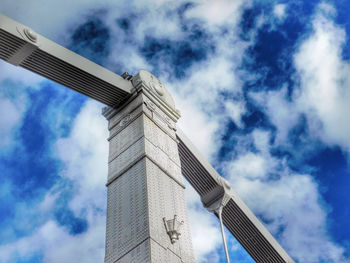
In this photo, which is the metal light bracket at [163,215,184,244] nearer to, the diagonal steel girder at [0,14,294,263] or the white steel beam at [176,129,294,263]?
the diagonal steel girder at [0,14,294,263]

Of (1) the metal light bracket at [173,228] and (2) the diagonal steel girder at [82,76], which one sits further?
(2) the diagonal steel girder at [82,76]

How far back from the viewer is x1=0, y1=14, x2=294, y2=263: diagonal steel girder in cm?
1762

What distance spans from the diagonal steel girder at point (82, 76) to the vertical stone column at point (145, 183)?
121cm

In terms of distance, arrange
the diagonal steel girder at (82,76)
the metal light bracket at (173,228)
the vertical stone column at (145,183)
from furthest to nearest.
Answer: the diagonal steel girder at (82,76)
the metal light bracket at (173,228)
the vertical stone column at (145,183)

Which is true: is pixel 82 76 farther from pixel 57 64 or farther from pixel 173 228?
pixel 173 228

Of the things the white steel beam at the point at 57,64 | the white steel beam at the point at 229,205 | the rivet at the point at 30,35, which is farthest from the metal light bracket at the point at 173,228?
the white steel beam at the point at 229,205

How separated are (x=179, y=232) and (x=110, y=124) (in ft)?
21.6

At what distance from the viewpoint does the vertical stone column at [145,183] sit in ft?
51.2

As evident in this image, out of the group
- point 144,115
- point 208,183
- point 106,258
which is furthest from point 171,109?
point 106,258

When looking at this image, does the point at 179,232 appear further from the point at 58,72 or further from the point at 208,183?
the point at 208,183

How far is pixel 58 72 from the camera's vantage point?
1897 centimetres

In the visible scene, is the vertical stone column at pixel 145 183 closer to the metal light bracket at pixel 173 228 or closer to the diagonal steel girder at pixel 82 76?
the metal light bracket at pixel 173 228

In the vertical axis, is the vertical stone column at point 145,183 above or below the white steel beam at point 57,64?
below

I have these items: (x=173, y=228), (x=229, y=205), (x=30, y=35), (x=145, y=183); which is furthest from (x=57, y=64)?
(x=229, y=205)
